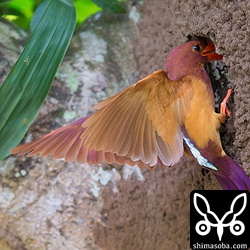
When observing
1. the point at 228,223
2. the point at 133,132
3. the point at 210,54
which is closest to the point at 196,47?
the point at 210,54

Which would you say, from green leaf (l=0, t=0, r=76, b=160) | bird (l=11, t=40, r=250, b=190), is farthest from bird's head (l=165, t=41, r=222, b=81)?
Result: green leaf (l=0, t=0, r=76, b=160)

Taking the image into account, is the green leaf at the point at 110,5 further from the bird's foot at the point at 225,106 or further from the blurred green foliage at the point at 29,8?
the bird's foot at the point at 225,106

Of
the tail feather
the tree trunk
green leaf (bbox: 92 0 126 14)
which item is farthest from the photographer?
green leaf (bbox: 92 0 126 14)

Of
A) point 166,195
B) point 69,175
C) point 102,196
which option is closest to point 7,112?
point 69,175

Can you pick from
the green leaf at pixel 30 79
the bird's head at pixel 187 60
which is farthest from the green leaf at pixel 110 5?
the bird's head at pixel 187 60

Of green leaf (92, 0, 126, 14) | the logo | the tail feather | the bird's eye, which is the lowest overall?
the logo

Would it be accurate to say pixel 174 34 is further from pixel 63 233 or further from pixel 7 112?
pixel 63 233

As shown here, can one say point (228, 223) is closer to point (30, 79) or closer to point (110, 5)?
point (30, 79)

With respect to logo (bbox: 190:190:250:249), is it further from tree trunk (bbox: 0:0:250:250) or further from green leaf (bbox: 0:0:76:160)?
green leaf (bbox: 0:0:76:160)
